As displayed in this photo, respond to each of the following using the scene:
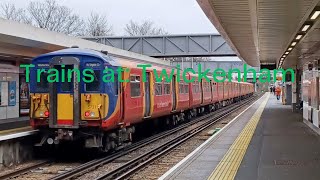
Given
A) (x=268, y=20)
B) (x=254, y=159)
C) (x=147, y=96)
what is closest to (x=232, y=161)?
(x=254, y=159)

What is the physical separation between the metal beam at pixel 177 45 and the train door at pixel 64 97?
22849 mm

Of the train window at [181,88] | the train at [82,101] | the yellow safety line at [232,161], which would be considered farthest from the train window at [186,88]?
the train at [82,101]

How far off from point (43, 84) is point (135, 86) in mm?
2756

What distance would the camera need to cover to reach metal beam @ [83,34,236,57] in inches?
1350

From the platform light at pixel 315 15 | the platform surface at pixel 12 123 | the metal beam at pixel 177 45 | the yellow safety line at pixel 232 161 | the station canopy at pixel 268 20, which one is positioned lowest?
the yellow safety line at pixel 232 161

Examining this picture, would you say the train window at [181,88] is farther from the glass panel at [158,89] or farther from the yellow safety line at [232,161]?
the yellow safety line at [232,161]

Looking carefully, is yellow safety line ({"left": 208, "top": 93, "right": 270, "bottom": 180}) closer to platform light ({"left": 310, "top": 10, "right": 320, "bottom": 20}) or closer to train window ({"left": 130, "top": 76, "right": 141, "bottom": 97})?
train window ({"left": 130, "top": 76, "right": 141, "bottom": 97})

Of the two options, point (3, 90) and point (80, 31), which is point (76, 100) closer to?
point (3, 90)

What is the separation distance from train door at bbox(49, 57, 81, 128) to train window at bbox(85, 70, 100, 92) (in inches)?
11.3

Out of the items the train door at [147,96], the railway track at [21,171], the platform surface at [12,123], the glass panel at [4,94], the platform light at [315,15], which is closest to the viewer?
the platform light at [315,15]

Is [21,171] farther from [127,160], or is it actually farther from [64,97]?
[127,160]

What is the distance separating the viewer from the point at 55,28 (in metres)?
58.9

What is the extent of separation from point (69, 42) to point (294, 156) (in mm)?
10152

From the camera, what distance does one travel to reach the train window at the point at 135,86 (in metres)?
13.3
